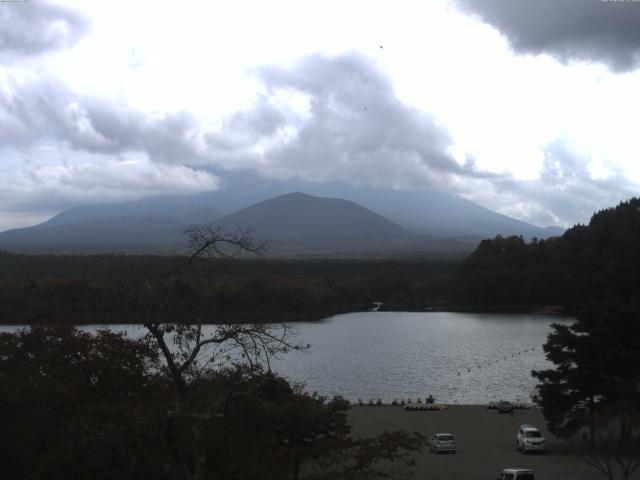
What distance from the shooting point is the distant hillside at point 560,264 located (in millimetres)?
54250

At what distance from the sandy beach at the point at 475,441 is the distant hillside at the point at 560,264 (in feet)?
121

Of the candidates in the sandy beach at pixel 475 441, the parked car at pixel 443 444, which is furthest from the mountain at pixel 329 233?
the parked car at pixel 443 444

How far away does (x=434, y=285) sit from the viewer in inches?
2539

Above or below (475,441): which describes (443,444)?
above

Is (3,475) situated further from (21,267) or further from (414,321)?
(21,267)

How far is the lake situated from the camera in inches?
944

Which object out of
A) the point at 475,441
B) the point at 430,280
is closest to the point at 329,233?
the point at 430,280

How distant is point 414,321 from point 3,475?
44.1 m

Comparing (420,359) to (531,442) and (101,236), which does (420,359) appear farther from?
(101,236)

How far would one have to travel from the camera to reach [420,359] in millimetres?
30953

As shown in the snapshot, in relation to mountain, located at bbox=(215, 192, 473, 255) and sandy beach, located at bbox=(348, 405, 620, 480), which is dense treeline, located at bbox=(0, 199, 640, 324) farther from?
mountain, located at bbox=(215, 192, 473, 255)

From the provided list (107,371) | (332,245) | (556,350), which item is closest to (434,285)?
(556,350)

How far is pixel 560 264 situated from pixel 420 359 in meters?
32.4

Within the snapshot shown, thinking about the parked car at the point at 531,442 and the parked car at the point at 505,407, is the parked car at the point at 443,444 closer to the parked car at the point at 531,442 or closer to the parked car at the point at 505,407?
the parked car at the point at 531,442
